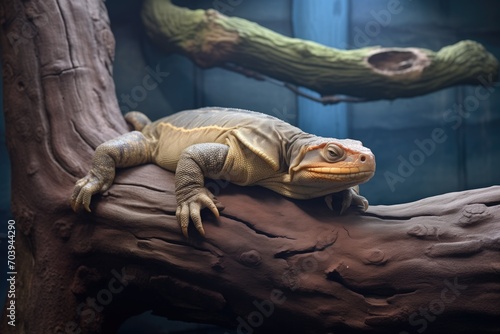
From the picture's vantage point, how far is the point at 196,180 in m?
3.20

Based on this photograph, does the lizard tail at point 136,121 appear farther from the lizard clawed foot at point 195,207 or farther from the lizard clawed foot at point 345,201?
the lizard clawed foot at point 345,201

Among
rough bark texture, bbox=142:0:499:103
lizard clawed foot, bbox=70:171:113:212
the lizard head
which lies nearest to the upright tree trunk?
lizard clawed foot, bbox=70:171:113:212

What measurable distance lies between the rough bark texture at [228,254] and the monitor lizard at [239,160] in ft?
0.35

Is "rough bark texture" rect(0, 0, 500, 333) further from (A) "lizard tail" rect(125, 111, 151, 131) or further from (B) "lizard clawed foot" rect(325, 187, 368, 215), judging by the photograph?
(A) "lizard tail" rect(125, 111, 151, 131)

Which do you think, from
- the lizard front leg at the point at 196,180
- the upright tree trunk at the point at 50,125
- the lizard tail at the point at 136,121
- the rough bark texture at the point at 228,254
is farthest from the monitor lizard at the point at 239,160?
the lizard tail at the point at 136,121

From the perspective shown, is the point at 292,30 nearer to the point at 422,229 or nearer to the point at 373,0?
the point at 373,0

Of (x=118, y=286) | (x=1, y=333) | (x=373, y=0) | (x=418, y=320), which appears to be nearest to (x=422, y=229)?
(x=418, y=320)

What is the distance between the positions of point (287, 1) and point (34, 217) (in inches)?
143

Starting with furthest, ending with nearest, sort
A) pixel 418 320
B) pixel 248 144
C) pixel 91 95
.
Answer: pixel 91 95 < pixel 248 144 < pixel 418 320

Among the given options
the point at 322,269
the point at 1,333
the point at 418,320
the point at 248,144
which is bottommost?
the point at 1,333

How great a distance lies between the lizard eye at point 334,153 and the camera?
3.04 meters

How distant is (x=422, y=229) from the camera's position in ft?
10.2

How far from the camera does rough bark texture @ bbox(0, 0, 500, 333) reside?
296 centimetres

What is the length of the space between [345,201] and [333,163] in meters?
0.41
